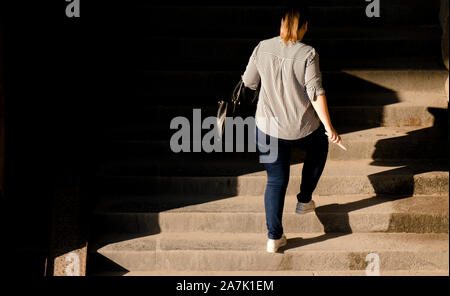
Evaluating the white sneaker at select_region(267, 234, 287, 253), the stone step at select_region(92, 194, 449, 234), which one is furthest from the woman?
the stone step at select_region(92, 194, 449, 234)

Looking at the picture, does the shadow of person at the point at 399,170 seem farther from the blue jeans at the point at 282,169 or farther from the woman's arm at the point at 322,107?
the woman's arm at the point at 322,107

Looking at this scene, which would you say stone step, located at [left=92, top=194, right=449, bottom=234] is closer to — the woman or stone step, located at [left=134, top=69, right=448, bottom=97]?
the woman

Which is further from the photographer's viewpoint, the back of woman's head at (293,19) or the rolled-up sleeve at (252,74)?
the rolled-up sleeve at (252,74)

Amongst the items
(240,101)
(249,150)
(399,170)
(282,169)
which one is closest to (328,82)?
(249,150)

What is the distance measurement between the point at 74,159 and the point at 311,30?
312 centimetres

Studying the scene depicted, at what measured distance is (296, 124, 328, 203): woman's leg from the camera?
425cm

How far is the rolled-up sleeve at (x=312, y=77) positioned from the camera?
3963 millimetres

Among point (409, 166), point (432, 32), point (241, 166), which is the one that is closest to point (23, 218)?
point (241, 166)

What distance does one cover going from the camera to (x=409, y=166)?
508 cm

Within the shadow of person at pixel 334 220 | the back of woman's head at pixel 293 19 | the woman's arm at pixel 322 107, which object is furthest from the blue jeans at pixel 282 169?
the back of woman's head at pixel 293 19

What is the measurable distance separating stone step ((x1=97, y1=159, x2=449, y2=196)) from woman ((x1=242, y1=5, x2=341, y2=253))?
0.69m

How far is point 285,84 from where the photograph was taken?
13.2 ft

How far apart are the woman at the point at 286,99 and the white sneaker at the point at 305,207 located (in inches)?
14.8

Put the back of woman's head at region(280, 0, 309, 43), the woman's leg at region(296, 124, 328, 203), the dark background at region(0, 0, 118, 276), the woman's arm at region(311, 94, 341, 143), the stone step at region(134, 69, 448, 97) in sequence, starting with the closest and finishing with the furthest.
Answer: the back of woman's head at region(280, 0, 309, 43), the woman's arm at region(311, 94, 341, 143), the woman's leg at region(296, 124, 328, 203), the dark background at region(0, 0, 118, 276), the stone step at region(134, 69, 448, 97)
